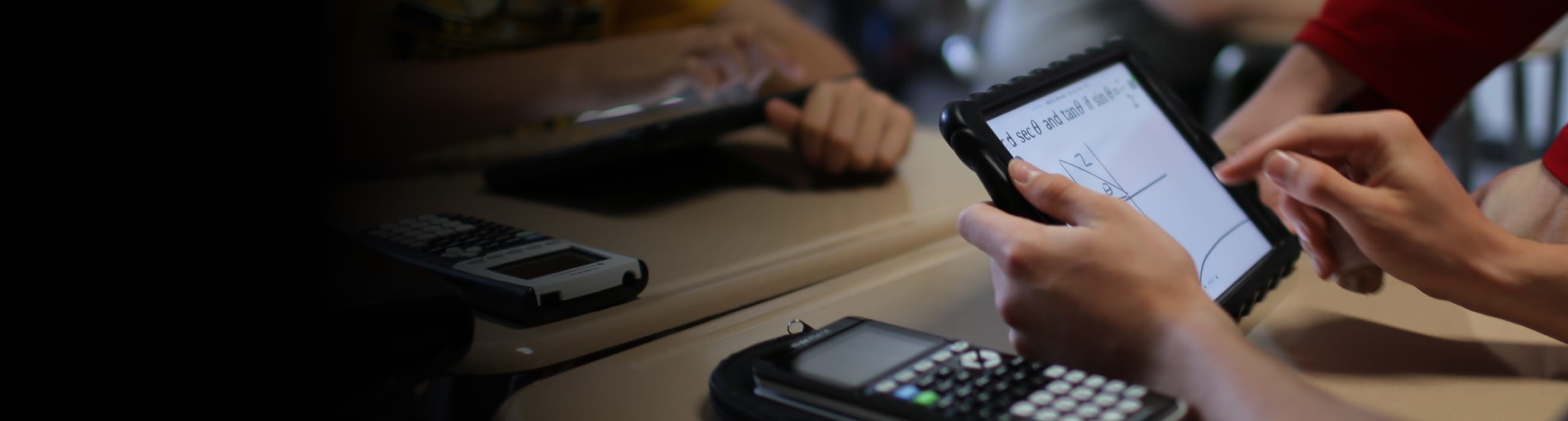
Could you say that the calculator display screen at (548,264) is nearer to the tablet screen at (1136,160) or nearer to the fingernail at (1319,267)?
the tablet screen at (1136,160)

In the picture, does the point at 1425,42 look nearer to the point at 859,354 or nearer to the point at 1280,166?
the point at 1280,166

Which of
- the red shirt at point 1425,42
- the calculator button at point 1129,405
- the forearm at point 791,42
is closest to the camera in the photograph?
the calculator button at point 1129,405

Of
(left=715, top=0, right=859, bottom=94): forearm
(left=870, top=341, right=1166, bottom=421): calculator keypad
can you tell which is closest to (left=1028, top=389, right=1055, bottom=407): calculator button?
(left=870, top=341, right=1166, bottom=421): calculator keypad

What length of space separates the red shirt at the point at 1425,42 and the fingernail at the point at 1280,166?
0.33m

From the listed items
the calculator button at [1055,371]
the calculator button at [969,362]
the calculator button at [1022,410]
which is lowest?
the calculator button at [1055,371]

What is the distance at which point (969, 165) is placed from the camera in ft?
1.49

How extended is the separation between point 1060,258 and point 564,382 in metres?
0.23

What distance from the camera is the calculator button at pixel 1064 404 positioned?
351 millimetres

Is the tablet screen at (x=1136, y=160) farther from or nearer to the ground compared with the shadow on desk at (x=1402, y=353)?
farther from the ground

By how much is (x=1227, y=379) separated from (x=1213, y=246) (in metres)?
0.18

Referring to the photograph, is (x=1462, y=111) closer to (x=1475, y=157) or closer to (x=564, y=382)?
(x=1475, y=157)

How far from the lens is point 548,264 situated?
0.55 metres

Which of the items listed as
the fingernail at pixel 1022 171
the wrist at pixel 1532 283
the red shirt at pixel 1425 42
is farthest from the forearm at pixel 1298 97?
the fingernail at pixel 1022 171

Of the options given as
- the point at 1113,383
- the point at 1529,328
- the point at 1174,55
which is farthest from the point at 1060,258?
the point at 1174,55
